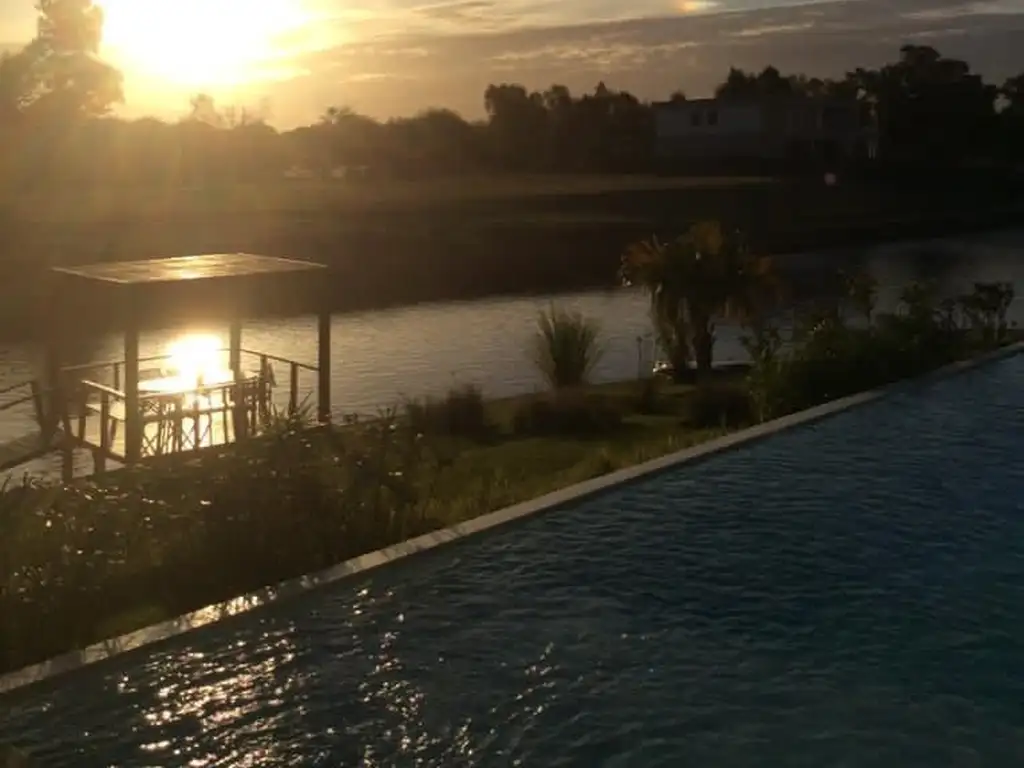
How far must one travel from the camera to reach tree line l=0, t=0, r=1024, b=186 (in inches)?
1230

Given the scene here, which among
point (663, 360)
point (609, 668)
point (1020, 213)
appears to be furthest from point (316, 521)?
point (1020, 213)

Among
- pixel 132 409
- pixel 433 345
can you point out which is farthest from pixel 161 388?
pixel 433 345

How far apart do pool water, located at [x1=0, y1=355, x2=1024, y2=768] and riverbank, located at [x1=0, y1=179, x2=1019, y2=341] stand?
13.1 metres

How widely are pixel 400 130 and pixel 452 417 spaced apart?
38108mm

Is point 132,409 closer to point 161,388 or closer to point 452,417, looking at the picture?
point 161,388

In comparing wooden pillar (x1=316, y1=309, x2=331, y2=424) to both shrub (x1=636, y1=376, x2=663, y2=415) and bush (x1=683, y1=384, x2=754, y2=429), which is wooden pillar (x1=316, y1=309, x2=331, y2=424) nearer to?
bush (x1=683, y1=384, x2=754, y2=429)

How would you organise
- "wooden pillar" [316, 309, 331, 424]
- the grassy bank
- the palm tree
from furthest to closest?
the palm tree → "wooden pillar" [316, 309, 331, 424] → the grassy bank

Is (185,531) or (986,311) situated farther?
(986,311)

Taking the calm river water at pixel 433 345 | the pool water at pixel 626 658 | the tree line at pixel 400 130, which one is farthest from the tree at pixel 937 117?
the pool water at pixel 626 658

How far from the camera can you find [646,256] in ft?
47.3

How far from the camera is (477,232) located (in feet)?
108

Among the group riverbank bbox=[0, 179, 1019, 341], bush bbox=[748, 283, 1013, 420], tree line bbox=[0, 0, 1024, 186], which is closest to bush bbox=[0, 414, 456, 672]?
bush bbox=[748, 283, 1013, 420]

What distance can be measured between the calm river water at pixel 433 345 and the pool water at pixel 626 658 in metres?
5.18

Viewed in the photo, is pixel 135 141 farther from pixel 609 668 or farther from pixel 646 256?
pixel 609 668
